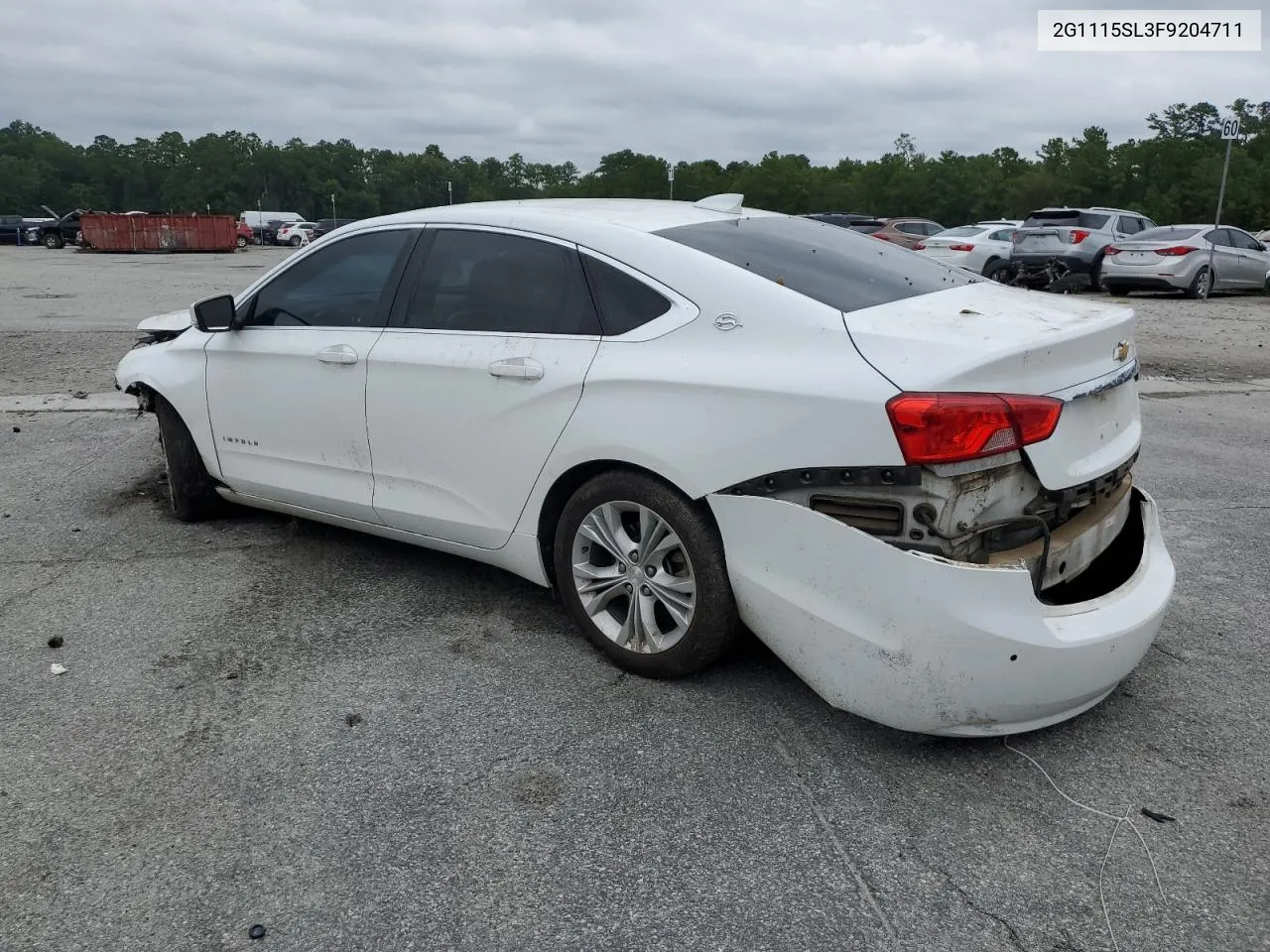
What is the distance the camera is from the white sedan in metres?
2.83

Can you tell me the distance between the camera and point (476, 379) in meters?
3.81

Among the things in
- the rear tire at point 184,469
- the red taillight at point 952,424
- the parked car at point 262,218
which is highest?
the parked car at point 262,218

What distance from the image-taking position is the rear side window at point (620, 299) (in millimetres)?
3469

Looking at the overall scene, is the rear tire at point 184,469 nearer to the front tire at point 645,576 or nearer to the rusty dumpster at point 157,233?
the front tire at point 645,576

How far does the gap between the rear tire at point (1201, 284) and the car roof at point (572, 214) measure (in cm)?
1756

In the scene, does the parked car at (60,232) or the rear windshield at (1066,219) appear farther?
the parked car at (60,232)

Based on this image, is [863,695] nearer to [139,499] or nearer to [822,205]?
[139,499]

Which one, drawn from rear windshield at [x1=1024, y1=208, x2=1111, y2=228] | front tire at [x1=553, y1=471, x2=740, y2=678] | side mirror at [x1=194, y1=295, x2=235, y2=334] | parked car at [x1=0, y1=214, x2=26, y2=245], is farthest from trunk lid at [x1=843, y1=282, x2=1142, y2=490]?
parked car at [x1=0, y1=214, x2=26, y2=245]

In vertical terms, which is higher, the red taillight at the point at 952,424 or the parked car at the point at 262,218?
the parked car at the point at 262,218

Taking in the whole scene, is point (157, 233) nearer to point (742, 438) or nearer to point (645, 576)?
point (645, 576)

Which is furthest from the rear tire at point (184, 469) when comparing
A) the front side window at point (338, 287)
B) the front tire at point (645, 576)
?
the front tire at point (645, 576)

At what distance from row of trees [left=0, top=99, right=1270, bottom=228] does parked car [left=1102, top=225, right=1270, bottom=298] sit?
888 cm

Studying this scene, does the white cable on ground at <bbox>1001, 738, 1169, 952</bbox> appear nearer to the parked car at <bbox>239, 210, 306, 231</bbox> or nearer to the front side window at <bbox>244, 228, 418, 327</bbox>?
the front side window at <bbox>244, 228, 418, 327</bbox>

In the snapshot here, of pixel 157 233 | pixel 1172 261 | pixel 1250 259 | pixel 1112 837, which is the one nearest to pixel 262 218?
pixel 157 233
